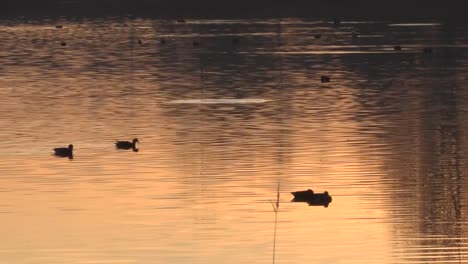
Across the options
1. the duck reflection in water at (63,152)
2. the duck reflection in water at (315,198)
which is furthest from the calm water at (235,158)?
the duck reflection in water at (63,152)

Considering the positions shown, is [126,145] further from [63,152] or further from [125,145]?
[63,152]

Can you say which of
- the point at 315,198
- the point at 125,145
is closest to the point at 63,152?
the point at 125,145

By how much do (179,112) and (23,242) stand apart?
19.7 metres

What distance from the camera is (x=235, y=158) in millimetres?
Result: 31188

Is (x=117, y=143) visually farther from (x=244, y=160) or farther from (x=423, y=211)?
(x=423, y=211)

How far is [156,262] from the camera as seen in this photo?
802 inches

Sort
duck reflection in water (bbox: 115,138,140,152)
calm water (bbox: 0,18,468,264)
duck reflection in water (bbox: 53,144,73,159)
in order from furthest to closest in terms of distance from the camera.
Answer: duck reflection in water (bbox: 115,138,140,152) < duck reflection in water (bbox: 53,144,73,159) < calm water (bbox: 0,18,468,264)

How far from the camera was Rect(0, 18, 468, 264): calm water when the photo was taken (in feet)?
72.0

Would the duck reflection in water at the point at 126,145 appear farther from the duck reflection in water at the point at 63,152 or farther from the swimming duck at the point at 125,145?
the duck reflection in water at the point at 63,152

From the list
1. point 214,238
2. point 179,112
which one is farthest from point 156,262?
point 179,112

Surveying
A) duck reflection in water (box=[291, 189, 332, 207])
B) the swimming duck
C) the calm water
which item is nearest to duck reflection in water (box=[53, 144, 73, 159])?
the calm water

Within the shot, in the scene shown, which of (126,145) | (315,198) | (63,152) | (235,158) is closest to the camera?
(315,198)

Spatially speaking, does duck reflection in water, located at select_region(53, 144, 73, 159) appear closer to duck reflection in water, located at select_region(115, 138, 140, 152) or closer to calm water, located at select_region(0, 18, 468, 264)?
calm water, located at select_region(0, 18, 468, 264)

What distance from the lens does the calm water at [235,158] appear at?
21938mm
